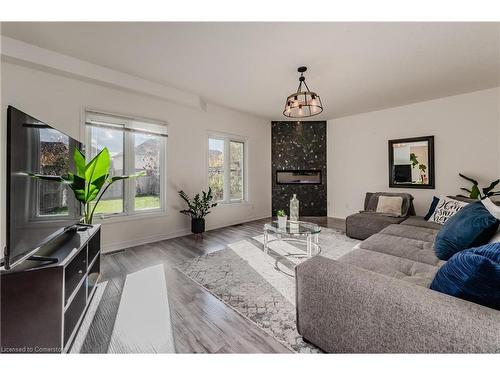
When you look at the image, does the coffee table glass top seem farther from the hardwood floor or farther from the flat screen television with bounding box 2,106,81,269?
the flat screen television with bounding box 2,106,81,269

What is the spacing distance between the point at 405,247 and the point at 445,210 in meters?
1.52

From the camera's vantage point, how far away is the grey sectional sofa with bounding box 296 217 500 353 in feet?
2.52

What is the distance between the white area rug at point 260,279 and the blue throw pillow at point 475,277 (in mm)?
828

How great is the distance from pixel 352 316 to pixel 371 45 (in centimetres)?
264

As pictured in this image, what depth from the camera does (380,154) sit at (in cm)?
458

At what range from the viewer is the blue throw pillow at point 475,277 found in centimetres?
80

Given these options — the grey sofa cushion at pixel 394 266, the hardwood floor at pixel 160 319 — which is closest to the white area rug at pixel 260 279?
the hardwood floor at pixel 160 319

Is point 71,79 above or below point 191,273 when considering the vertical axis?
above

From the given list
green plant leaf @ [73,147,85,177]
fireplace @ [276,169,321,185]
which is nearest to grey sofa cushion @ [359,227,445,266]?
green plant leaf @ [73,147,85,177]

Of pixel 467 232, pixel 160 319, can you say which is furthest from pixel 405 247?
pixel 160 319

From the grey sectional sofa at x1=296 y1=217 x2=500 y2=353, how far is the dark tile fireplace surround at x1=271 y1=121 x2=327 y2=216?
3.93 meters

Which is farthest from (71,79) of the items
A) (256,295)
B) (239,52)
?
(256,295)

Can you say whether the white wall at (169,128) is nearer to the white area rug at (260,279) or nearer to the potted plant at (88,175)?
the potted plant at (88,175)

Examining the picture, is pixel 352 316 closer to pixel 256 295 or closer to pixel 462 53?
pixel 256 295
